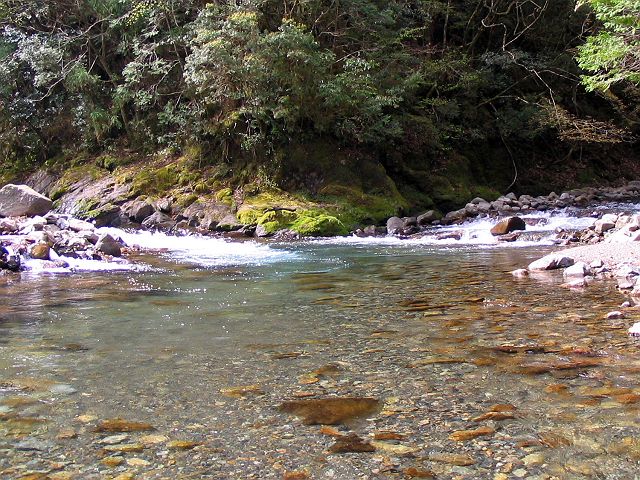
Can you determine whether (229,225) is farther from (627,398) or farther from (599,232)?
(627,398)

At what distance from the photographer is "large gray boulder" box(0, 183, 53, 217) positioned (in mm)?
13875

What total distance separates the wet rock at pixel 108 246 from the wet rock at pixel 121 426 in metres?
7.64

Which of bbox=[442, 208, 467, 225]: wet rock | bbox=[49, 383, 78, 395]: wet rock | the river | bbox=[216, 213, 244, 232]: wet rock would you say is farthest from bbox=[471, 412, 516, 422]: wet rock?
bbox=[442, 208, 467, 225]: wet rock

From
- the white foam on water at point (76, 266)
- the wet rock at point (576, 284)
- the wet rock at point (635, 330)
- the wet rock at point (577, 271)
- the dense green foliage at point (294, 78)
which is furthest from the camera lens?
the dense green foliage at point (294, 78)

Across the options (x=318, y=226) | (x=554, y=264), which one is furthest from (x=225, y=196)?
(x=554, y=264)

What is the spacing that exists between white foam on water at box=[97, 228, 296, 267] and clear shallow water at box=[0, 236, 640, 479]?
9.09 feet

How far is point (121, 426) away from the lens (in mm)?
2926

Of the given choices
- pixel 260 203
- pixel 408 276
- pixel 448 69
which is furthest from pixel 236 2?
pixel 408 276

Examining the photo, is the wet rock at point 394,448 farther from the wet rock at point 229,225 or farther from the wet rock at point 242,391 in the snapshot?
the wet rock at point 229,225

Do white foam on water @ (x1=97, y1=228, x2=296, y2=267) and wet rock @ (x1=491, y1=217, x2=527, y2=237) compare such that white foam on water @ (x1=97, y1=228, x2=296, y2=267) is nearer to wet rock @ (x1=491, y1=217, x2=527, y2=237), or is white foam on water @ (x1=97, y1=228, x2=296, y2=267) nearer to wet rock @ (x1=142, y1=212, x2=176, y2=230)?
wet rock @ (x1=142, y1=212, x2=176, y2=230)

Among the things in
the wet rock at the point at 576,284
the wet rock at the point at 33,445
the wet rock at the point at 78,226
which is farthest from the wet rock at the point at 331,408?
the wet rock at the point at 78,226

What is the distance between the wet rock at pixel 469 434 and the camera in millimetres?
2727

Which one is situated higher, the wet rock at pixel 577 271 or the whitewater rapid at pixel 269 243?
the whitewater rapid at pixel 269 243

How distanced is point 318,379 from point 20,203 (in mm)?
12745
